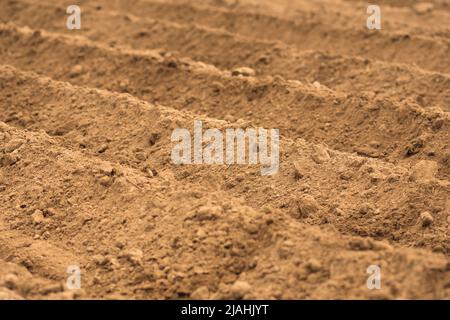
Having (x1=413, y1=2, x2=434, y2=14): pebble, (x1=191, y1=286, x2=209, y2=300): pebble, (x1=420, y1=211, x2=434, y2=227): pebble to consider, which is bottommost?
(x1=191, y1=286, x2=209, y2=300): pebble

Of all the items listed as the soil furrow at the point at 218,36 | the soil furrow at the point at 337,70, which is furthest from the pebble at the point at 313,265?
the soil furrow at the point at 218,36

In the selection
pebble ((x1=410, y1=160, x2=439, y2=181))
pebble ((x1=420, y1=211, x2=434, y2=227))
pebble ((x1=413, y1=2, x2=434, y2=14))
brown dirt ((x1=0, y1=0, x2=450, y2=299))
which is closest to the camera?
brown dirt ((x1=0, y1=0, x2=450, y2=299))

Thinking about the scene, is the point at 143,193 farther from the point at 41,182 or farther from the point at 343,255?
the point at 343,255
